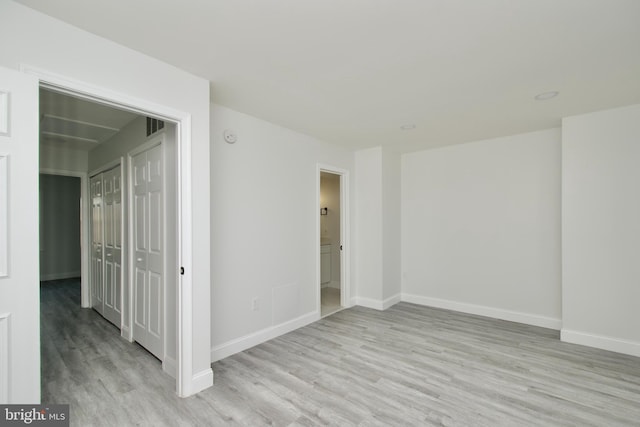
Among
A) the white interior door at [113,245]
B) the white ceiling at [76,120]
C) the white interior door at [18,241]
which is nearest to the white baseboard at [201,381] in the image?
the white interior door at [18,241]

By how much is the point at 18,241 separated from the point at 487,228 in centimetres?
484

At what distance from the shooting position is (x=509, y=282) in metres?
4.07

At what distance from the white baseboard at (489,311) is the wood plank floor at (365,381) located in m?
0.17

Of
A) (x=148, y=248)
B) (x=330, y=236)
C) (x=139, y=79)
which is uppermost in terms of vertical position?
(x=139, y=79)

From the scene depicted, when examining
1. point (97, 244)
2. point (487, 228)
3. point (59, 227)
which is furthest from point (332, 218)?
point (59, 227)

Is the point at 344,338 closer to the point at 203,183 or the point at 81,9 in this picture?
the point at 203,183

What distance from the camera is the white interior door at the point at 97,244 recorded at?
415cm

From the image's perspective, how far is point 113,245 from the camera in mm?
3771

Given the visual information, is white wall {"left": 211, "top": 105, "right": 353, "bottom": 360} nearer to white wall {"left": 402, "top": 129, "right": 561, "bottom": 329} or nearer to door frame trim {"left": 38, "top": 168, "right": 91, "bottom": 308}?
white wall {"left": 402, "top": 129, "right": 561, "bottom": 329}

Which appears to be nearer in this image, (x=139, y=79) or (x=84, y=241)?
(x=139, y=79)

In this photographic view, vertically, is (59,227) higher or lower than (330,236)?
higher

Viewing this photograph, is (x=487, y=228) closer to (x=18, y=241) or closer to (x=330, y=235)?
(x=330, y=235)

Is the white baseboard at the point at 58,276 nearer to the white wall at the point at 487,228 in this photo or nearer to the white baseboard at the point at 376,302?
the white baseboard at the point at 376,302

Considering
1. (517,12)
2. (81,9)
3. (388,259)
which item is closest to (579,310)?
(388,259)
